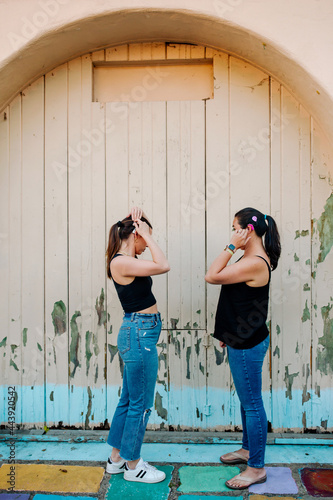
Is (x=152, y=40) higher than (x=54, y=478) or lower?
higher

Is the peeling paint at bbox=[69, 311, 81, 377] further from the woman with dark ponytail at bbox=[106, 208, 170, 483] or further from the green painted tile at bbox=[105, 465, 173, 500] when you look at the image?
the green painted tile at bbox=[105, 465, 173, 500]

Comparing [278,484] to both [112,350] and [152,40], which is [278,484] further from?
[152,40]

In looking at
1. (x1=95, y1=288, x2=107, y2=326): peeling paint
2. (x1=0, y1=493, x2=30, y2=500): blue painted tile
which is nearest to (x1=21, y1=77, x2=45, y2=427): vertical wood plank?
(x1=95, y1=288, x2=107, y2=326): peeling paint

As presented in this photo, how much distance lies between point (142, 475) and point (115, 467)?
208 millimetres

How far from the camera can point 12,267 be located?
345 centimetres

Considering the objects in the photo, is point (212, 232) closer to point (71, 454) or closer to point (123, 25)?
point (123, 25)

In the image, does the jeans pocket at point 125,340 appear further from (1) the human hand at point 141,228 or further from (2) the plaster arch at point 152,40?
(2) the plaster arch at point 152,40

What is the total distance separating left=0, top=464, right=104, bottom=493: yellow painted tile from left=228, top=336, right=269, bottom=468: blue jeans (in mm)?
1028

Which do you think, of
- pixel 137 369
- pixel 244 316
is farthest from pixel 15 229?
pixel 244 316

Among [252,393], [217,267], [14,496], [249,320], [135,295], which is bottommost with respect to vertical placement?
[14,496]

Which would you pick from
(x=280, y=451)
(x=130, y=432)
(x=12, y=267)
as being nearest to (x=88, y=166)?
(x=12, y=267)

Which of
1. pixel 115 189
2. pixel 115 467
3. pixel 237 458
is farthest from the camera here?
pixel 115 189

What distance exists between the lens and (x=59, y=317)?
11.3 ft

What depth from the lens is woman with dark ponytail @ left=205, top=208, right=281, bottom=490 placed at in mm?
2592
